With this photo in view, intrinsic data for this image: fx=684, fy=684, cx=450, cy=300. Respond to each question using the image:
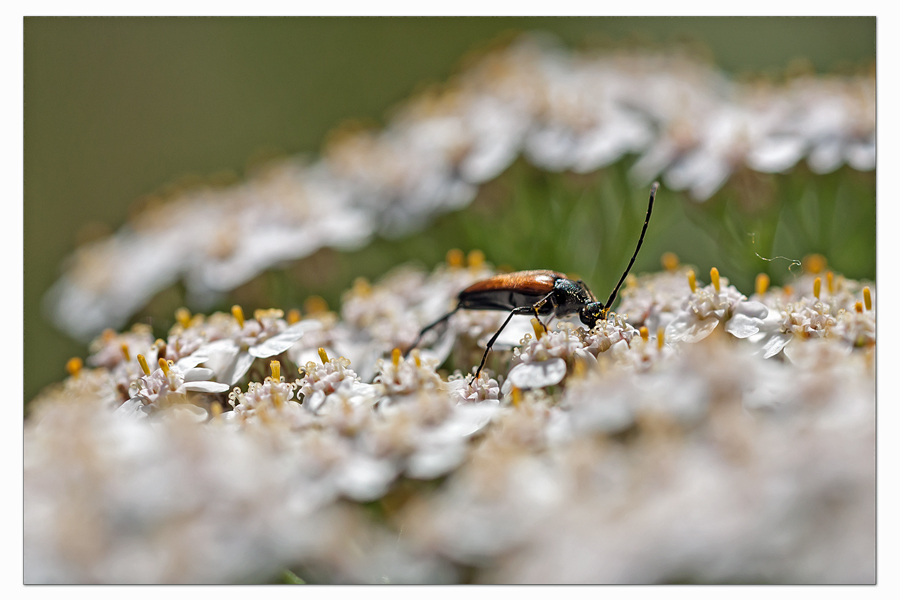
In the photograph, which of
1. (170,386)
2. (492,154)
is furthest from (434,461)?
(492,154)

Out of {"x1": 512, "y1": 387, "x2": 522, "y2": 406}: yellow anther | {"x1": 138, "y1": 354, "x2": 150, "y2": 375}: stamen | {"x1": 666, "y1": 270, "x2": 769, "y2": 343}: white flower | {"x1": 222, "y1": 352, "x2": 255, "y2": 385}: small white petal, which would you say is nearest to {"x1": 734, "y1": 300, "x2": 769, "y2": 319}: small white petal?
{"x1": 666, "y1": 270, "x2": 769, "y2": 343}: white flower

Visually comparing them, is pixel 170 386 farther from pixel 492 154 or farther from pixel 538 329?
pixel 492 154

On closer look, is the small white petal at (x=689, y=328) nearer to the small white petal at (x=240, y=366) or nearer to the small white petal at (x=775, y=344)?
the small white petal at (x=775, y=344)

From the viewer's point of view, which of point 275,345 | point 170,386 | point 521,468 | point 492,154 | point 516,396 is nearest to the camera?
point 521,468

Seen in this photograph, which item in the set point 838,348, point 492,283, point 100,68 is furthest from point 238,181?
point 838,348

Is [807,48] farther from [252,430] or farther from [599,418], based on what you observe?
[252,430]

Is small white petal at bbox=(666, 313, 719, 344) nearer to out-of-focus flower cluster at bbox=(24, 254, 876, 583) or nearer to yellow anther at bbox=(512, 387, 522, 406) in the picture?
out-of-focus flower cluster at bbox=(24, 254, 876, 583)

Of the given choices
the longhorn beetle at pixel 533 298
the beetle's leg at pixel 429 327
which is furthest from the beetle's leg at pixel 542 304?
the beetle's leg at pixel 429 327
